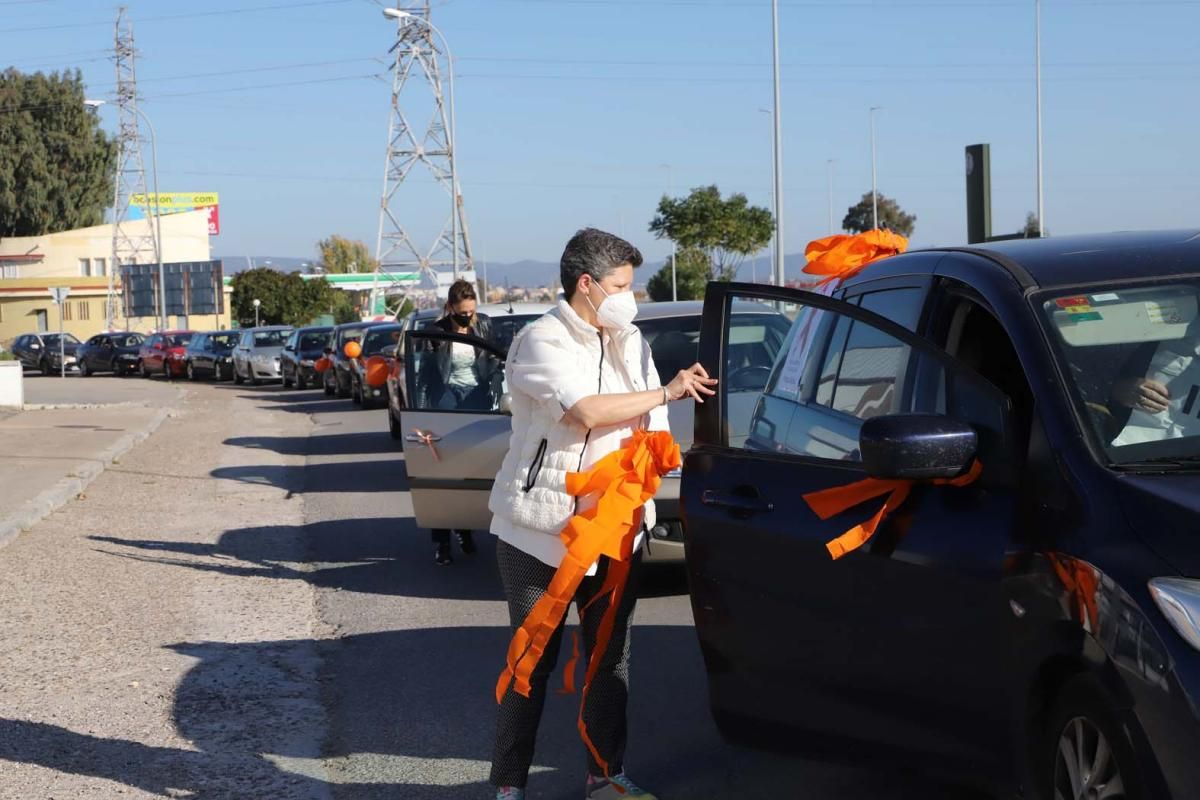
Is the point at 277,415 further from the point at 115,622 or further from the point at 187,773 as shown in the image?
the point at 187,773

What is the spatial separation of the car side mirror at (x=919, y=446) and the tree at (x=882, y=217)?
268 feet

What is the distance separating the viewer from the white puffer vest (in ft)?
14.7

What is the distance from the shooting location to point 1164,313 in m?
4.10

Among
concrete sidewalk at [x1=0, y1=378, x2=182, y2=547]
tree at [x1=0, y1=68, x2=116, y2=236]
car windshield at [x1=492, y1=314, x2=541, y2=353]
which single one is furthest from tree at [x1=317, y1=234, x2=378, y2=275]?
car windshield at [x1=492, y1=314, x2=541, y2=353]

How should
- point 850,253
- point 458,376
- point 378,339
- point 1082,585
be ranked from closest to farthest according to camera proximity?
point 1082,585 < point 850,253 < point 458,376 < point 378,339

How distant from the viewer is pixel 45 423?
2556 cm

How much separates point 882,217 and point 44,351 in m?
48.9

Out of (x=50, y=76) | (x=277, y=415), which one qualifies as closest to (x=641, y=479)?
(x=277, y=415)

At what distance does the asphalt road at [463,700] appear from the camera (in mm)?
5176

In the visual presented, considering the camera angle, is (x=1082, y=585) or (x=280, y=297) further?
(x=280, y=297)

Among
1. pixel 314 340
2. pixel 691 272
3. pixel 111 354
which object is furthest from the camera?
pixel 691 272

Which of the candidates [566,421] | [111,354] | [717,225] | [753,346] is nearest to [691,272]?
[717,225]

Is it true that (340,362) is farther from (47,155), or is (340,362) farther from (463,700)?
(47,155)

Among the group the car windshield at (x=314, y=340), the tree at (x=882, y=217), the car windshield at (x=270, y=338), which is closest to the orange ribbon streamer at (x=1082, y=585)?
the car windshield at (x=314, y=340)
